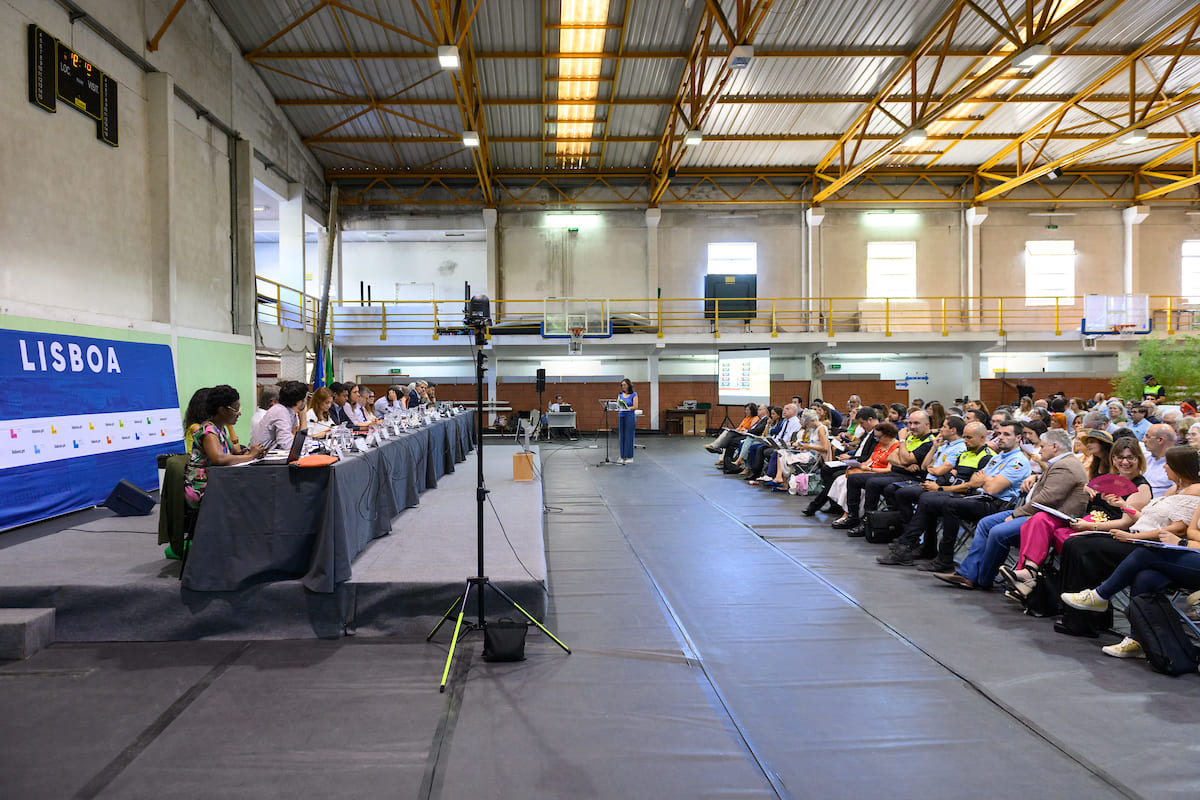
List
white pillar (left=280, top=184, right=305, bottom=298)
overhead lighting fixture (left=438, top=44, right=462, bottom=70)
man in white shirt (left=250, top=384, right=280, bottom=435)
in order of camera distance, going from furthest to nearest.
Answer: white pillar (left=280, top=184, right=305, bottom=298)
overhead lighting fixture (left=438, top=44, right=462, bottom=70)
man in white shirt (left=250, top=384, right=280, bottom=435)

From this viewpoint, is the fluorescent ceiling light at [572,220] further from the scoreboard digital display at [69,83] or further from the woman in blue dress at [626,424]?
the scoreboard digital display at [69,83]

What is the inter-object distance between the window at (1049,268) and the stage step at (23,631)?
2139 centimetres

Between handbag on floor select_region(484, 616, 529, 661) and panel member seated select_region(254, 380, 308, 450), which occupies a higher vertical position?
panel member seated select_region(254, 380, 308, 450)

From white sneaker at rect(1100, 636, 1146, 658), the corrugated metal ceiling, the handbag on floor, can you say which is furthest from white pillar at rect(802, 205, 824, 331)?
the handbag on floor

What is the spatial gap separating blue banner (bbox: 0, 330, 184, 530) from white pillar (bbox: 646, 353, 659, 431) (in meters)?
11.5

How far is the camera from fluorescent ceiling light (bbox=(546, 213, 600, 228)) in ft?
59.9

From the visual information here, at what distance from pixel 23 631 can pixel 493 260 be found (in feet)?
50.5

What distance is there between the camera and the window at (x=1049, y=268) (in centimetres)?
1845

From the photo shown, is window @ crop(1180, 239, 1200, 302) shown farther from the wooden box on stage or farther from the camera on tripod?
the camera on tripod

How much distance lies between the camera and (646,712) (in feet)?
9.49

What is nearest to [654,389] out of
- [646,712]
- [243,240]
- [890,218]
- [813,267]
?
[813,267]

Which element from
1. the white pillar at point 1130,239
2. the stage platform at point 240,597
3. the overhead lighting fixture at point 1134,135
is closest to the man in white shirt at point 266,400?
the stage platform at point 240,597

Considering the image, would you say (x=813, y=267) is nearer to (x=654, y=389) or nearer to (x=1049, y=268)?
(x=654, y=389)

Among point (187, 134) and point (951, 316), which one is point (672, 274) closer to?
point (951, 316)
